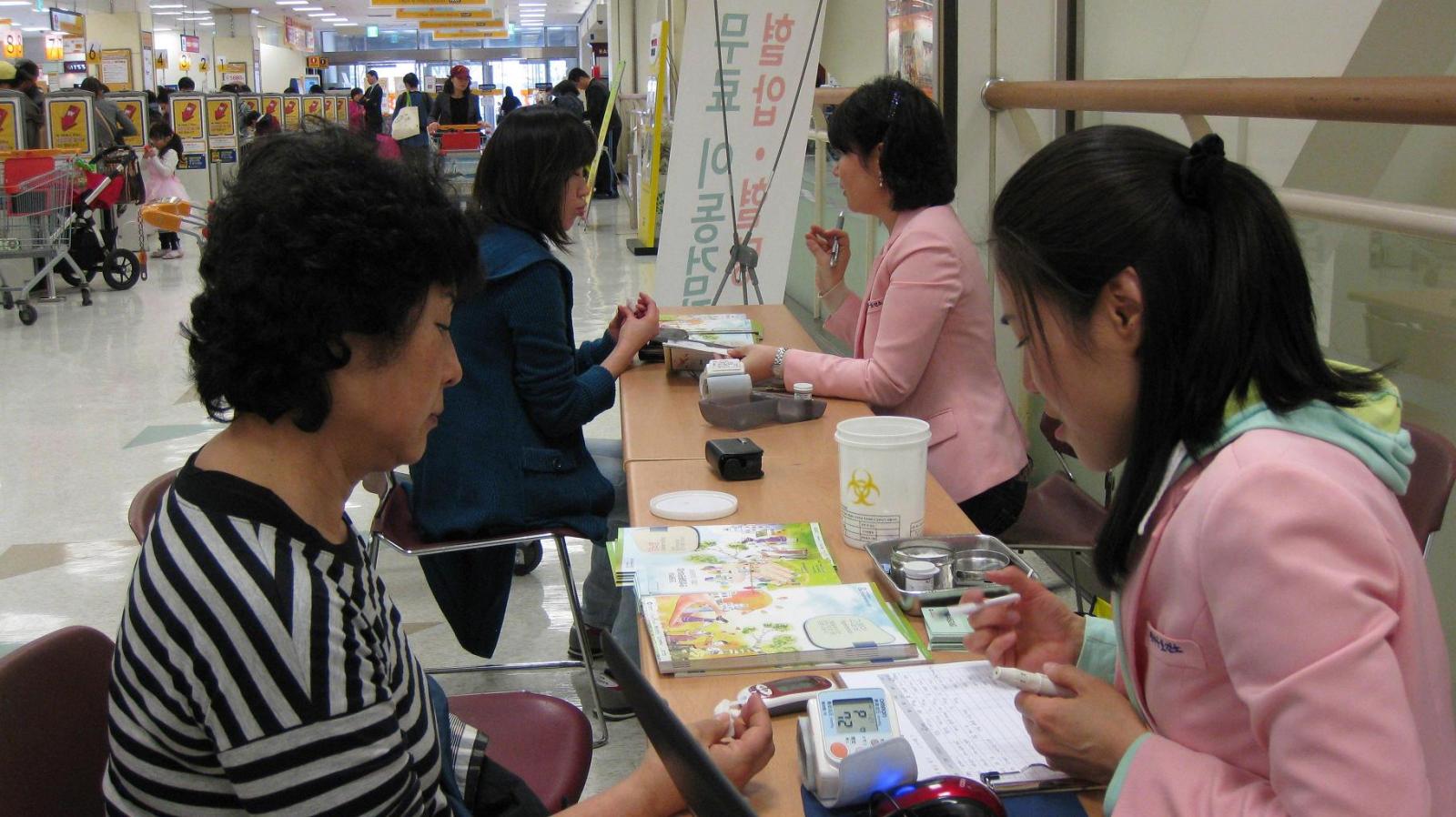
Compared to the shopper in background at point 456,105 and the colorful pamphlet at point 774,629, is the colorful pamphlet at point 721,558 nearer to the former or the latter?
the colorful pamphlet at point 774,629

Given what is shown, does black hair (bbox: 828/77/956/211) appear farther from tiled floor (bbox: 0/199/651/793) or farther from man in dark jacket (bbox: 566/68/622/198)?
man in dark jacket (bbox: 566/68/622/198)

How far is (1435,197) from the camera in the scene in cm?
212

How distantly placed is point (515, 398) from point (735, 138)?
2065 mm

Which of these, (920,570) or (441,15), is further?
(441,15)

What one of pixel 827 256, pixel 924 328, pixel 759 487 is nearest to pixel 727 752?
pixel 759 487

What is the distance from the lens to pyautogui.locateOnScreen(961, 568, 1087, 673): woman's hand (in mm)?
1319

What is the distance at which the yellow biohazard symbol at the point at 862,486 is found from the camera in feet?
5.72

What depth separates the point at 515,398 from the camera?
8.41 feet

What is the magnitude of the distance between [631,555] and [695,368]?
1238mm

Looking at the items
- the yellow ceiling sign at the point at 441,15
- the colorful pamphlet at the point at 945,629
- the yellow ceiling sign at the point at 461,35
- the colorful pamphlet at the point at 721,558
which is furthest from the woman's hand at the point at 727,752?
the yellow ceiling sign at the point at 461,35

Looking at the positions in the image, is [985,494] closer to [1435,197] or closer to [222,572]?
[1435,197]

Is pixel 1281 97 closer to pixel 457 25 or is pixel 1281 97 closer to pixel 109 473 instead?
pixel 109 473

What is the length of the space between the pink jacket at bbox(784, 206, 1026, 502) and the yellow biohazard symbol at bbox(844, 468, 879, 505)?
712mm

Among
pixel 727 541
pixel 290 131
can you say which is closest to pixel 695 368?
pixel 727 541
